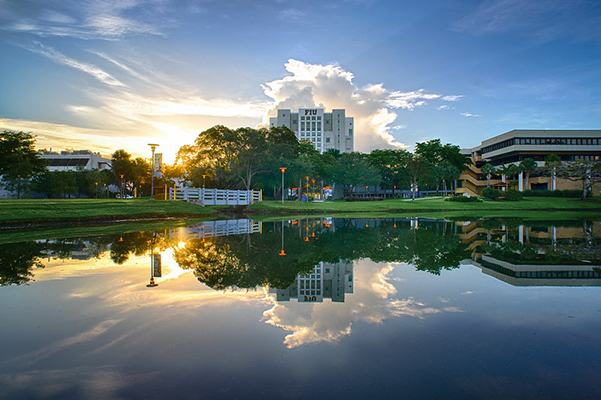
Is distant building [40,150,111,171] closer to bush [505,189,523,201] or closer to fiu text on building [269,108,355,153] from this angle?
fiu text on building [269,108,355,153]

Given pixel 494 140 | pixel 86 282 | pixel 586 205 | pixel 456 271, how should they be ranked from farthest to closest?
pixel 494 140
pixel 586 205
pixel 456 271
pixel 86 282

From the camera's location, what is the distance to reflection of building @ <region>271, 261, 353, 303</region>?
5.76 metres

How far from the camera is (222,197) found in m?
35.5

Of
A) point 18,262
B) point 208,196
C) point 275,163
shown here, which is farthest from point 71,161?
point 18,262

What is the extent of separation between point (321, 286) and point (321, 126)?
163 metres

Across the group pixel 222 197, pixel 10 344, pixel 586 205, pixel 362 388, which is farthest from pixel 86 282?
pixel 586 205

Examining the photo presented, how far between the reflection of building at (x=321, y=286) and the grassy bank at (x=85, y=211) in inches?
720

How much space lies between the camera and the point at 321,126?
16538 cm

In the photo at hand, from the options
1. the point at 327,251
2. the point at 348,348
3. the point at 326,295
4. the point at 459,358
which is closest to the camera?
the point at 459,358

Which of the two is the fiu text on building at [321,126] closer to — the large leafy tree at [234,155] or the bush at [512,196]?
the large leafy tree at [234,155]

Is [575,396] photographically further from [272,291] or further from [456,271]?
[456,271]

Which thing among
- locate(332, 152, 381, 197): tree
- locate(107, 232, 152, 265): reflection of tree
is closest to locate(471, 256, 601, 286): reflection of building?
locate(107, 232, 152, 265): reflection of tree

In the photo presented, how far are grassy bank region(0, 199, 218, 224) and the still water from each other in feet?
41.4

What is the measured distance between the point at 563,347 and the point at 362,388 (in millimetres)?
2485
